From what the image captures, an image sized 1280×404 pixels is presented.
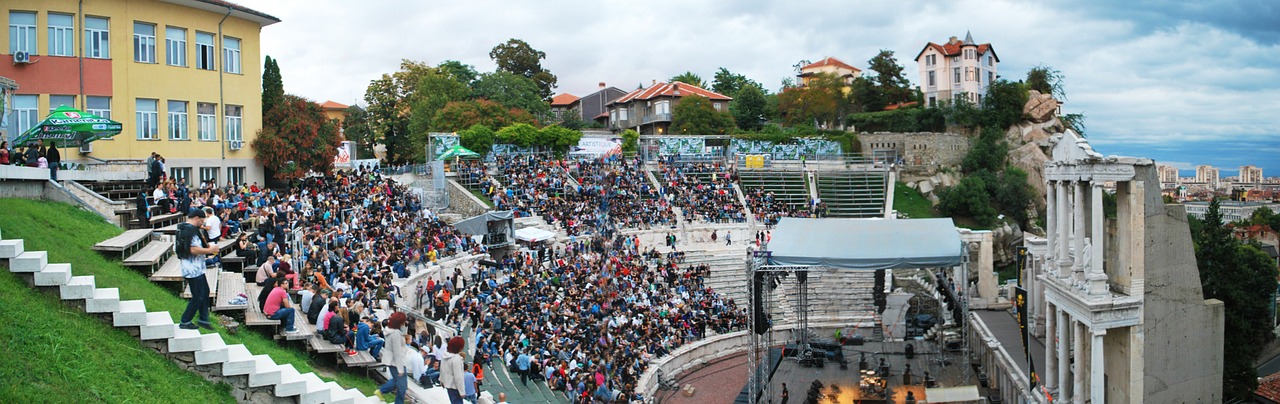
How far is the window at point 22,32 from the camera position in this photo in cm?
2142

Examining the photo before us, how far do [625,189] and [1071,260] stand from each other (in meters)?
23.4

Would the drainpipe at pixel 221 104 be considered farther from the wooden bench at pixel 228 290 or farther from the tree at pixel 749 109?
the tree at pixel 749 109

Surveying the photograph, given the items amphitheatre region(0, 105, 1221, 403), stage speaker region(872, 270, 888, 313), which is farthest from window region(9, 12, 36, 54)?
stage speaker region(872, 270, 888, 313)

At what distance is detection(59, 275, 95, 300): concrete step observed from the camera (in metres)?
10.4

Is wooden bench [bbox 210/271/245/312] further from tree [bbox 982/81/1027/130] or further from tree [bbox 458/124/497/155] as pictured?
tree [bbox 982/81/1027/130]

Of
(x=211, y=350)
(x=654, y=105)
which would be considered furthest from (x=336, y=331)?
(x=654, y=105)

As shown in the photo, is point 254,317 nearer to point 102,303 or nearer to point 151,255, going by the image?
point 151,255

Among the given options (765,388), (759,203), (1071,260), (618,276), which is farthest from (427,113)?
(1071,260)

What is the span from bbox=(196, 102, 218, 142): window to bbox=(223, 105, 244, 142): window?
15.3 inches

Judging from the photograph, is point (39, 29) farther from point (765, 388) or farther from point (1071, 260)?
point (1071, 260)

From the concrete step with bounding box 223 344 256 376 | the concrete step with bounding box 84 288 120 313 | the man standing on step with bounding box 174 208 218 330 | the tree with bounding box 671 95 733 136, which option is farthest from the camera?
the tree with bounding box 671 95 733 136

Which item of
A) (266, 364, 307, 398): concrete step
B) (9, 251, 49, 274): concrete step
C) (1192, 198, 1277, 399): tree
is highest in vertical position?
(9, 251, 49, 274): concrete step

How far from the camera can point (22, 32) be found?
21.6 meters

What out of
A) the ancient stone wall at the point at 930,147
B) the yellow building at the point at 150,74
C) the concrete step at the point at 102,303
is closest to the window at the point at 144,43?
the yellow building at the point at 150,74
